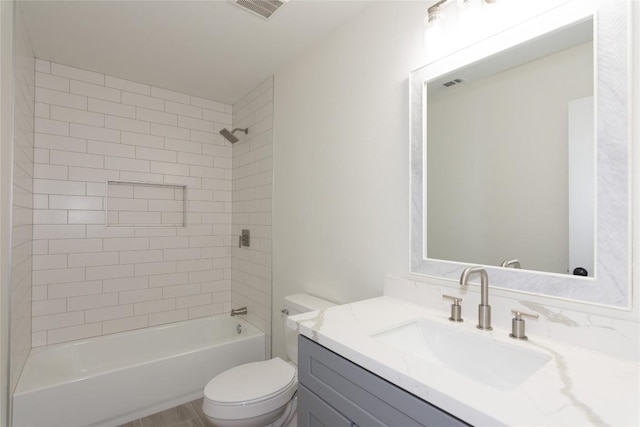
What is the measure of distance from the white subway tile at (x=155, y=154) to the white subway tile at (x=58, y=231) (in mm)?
758

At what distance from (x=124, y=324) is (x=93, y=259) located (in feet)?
2.01

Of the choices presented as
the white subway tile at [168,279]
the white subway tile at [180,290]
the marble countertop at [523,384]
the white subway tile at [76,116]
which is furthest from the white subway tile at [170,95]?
the marble countertop at [523,384]

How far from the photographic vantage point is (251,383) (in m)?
1.68

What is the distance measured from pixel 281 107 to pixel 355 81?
2.78 feet

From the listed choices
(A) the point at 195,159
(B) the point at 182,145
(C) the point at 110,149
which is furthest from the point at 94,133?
(A) the point at 195,159

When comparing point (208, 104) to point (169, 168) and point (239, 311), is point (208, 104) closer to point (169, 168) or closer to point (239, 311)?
point (169, 168)

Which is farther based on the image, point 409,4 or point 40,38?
point 40,38

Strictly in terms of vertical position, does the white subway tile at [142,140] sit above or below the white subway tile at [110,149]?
above

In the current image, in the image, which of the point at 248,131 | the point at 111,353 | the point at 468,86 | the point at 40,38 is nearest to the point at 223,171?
the point at 248,131

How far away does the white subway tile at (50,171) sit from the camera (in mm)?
2309

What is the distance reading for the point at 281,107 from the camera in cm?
245

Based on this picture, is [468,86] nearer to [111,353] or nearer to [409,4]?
[409,4]

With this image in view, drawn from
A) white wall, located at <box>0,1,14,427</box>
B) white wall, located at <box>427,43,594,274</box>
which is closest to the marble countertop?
white wall, located at <box>427,43,594,274</box>

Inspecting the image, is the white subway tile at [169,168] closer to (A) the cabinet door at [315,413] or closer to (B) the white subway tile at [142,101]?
(B) the white subway tile at [142,101]
